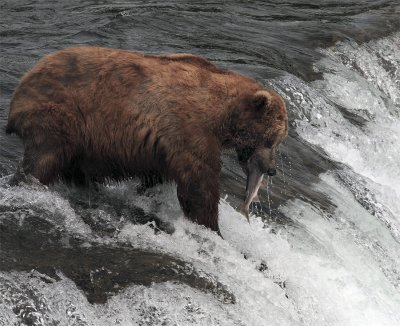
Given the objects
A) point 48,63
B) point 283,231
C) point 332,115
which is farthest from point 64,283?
point 332,115

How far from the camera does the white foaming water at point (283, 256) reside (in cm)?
404

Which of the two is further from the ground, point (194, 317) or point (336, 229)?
point (194, 317)

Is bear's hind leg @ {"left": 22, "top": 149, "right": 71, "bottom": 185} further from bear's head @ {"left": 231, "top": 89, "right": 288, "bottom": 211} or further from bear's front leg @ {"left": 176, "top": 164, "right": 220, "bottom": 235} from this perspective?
bear's head @ {"left": 231, "top": 89, "right": 288, "bottom": 211}

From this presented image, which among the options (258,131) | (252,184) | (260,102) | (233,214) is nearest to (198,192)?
(252,184)

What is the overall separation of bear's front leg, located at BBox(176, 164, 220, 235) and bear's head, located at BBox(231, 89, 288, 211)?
1.00 ft

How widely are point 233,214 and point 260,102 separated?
3.29 feet

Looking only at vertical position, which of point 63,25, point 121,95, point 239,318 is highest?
point 121,95

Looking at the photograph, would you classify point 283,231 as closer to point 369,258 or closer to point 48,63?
point 369,258

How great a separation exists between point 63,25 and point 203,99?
5370 mm

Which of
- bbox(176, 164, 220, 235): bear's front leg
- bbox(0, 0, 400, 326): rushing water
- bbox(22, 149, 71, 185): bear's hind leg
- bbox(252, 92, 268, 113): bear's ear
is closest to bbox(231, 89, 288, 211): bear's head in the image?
bbox(252, 92, 268, 113): bear's ear

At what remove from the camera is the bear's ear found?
4820mm

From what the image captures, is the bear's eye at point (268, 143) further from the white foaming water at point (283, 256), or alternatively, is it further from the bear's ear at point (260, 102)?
the white foaming water at point (283, 256)

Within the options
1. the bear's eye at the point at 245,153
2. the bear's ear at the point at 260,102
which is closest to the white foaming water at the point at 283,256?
the bear's eye at the point at 245,153

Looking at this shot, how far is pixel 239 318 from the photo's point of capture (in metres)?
4.31
